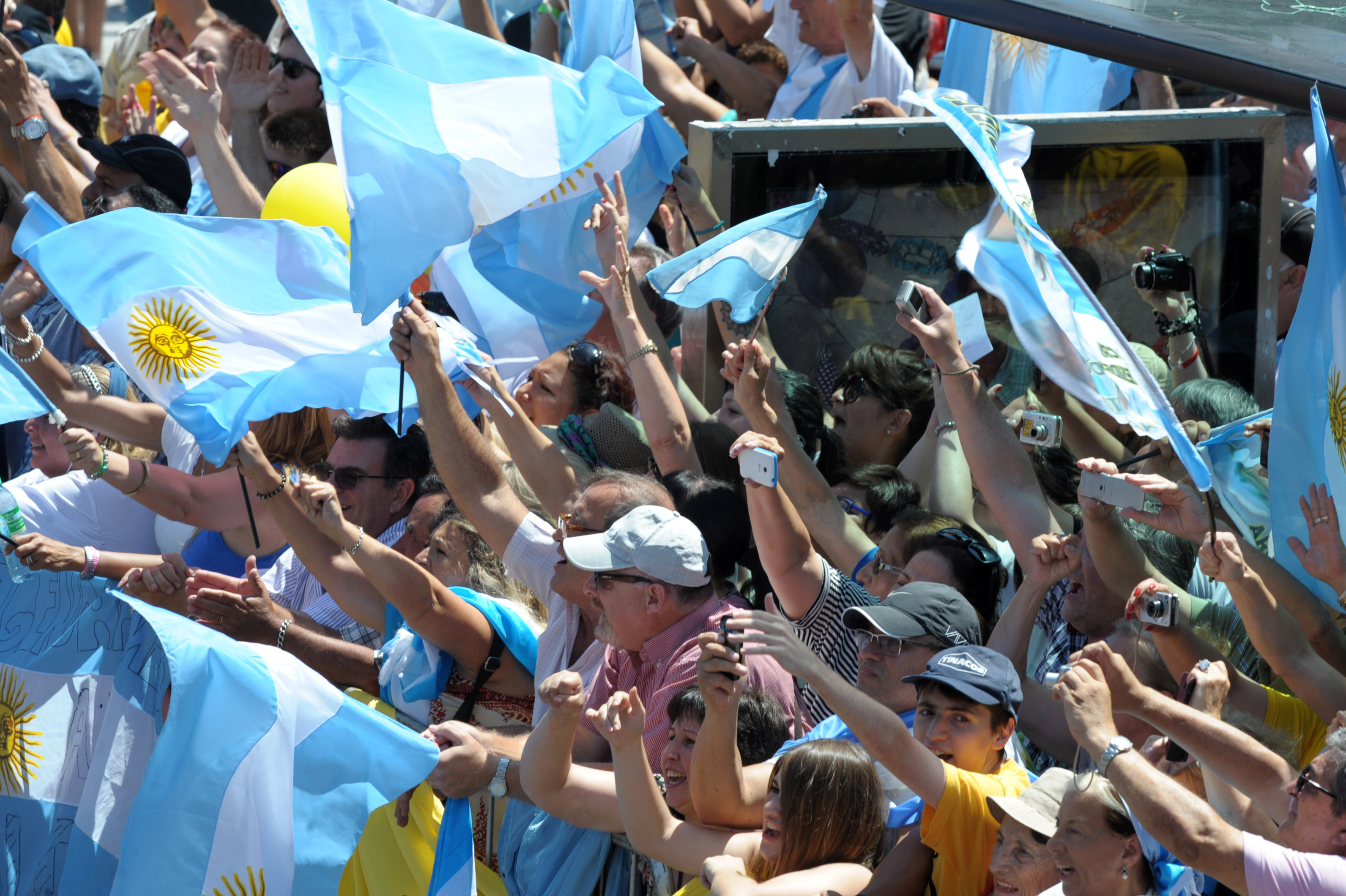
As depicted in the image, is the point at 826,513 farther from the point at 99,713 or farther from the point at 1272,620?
the point at 99,713

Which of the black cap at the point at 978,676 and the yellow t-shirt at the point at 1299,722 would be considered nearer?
the black cap at the point at 978,676

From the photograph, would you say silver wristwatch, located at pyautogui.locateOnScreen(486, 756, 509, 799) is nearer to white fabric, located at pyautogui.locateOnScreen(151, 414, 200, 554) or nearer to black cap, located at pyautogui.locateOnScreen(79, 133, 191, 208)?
white fabric, located at pyautogui.locateOnScreen(151, 414, 200, 554)

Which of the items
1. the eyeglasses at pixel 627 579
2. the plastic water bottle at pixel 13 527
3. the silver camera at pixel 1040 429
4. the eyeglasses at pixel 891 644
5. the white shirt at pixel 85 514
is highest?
the silver camera at pixel 1040 429

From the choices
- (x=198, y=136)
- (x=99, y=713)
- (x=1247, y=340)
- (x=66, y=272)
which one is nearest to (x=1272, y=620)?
(x=1247, y=340)

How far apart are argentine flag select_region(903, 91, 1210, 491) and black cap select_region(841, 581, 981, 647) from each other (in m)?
0.57

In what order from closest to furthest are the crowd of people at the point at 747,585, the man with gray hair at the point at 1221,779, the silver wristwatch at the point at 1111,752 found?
the man with gray hair at the point at 1221,779 < the silver wristwatch at the point at 1111,752 < the crowd of people at the point at 747,585

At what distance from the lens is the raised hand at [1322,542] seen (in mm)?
3178

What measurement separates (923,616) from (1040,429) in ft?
2.58

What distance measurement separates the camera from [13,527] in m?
4.48

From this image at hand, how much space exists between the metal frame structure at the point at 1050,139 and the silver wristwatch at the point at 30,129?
110 inches

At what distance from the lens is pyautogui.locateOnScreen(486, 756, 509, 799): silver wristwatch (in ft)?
11.3

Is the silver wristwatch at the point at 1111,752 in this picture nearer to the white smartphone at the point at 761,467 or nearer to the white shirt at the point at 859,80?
the white smartphone at the point at 761,467

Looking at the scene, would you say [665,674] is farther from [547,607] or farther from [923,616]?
[547,607]

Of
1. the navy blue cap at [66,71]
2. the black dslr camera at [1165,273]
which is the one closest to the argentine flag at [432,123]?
the black dslr camera at [1165,273]
